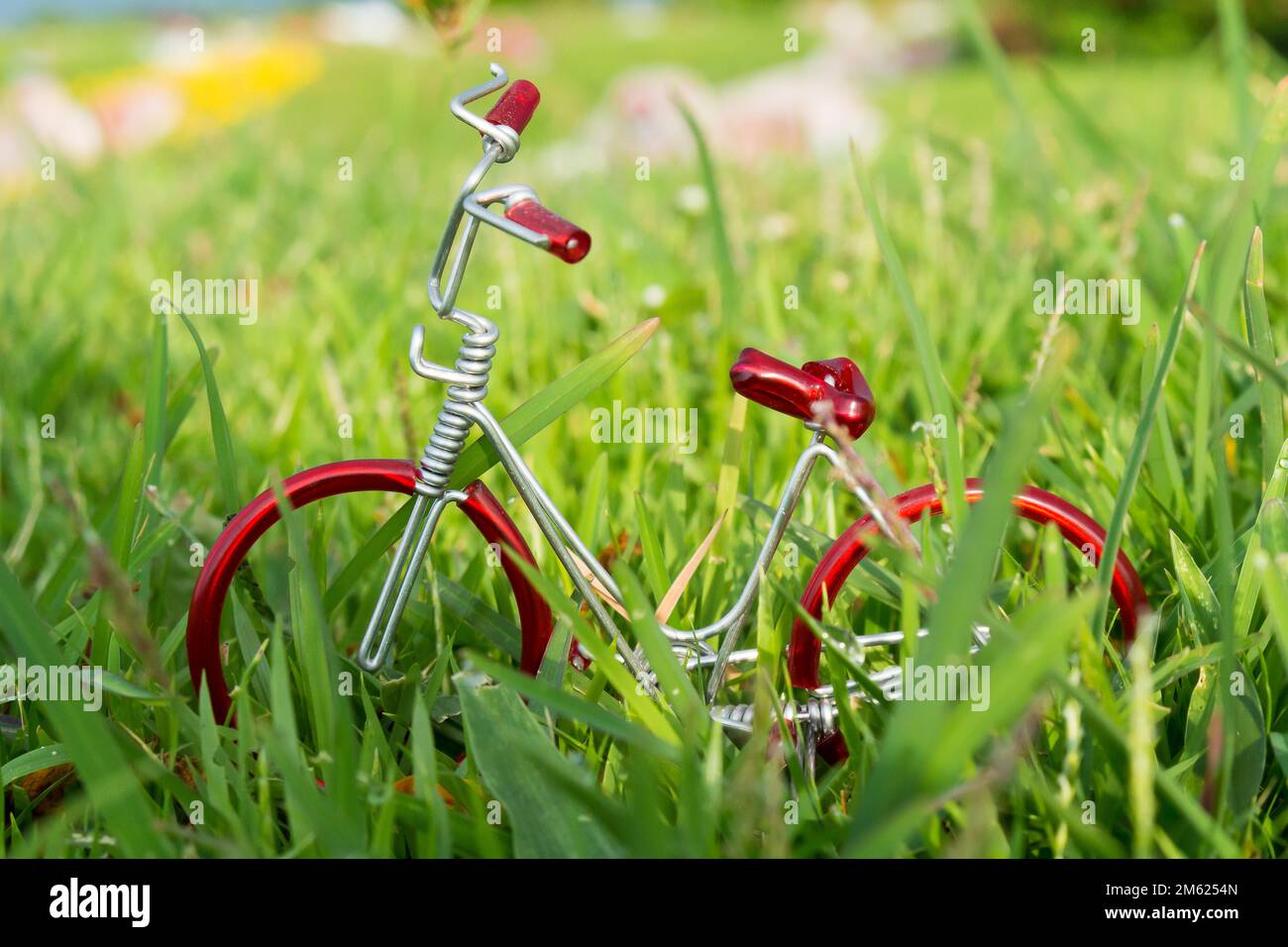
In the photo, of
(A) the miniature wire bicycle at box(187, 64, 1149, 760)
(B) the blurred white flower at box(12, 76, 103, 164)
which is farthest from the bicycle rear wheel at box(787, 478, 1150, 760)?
(B) the blurred white flower at box(12, 76, 103, 164)

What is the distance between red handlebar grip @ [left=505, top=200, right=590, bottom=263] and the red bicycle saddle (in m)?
0.20

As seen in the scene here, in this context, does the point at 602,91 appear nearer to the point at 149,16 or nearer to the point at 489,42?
the point at 149,16

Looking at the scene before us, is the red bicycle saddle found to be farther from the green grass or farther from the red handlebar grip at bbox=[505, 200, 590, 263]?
the red handlebar grip at bbox=[505, 200, 590, 263]

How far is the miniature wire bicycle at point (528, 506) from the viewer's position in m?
1.08

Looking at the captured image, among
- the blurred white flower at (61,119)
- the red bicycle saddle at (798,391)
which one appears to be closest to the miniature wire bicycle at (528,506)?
the red bicycle saddle at (798,391)

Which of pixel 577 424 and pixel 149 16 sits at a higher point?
pixel 149 16

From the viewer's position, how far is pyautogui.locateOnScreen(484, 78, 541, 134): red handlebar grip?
3.58ft

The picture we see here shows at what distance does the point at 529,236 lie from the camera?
3.20ft

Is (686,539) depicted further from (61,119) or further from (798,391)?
(61,119)

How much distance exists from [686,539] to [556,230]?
0.52 meters

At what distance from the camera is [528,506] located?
1127mm

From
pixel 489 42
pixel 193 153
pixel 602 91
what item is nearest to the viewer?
pixel 489 42
